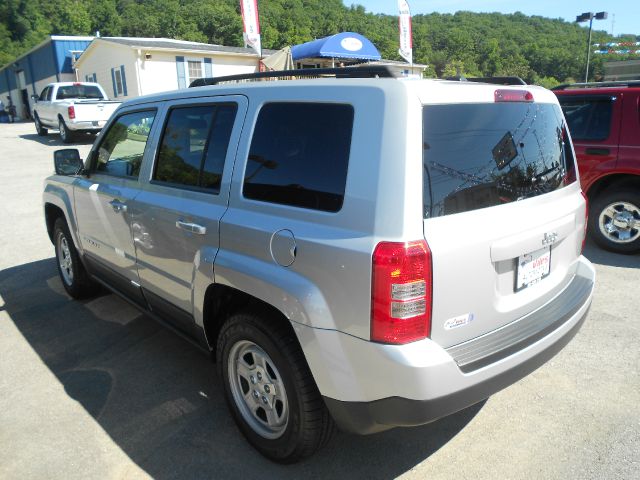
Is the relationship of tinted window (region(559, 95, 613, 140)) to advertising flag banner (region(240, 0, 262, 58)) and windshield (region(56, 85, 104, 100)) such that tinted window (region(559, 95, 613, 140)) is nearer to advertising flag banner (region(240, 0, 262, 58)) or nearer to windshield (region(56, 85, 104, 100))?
advertising flag banner (region(240, 0, 262, 58))

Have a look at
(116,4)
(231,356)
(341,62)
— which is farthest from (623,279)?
(116,4)

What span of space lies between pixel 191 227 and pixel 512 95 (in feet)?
5.83

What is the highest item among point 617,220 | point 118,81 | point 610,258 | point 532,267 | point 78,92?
point 118,81

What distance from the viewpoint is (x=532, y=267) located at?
2.41m

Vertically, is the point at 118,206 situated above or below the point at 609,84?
below

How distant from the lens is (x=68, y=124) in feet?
53.5

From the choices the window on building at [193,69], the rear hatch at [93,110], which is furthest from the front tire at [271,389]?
the window on building at [193,69]

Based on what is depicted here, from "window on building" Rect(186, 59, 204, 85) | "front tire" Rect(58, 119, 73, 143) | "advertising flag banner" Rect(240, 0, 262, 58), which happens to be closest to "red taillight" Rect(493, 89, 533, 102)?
"front tire" Rect(58, 119, 73, 143)

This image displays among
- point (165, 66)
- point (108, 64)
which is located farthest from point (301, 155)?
point (108, 64)

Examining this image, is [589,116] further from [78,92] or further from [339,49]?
[339,49]

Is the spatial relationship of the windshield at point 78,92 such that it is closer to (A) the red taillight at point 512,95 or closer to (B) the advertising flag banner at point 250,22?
(B) the advertising flag banner at point 250,22

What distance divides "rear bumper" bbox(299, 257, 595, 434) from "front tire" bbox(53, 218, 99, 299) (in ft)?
10.9

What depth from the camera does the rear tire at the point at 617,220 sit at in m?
5.70

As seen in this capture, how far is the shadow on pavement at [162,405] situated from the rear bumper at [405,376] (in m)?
0.59
